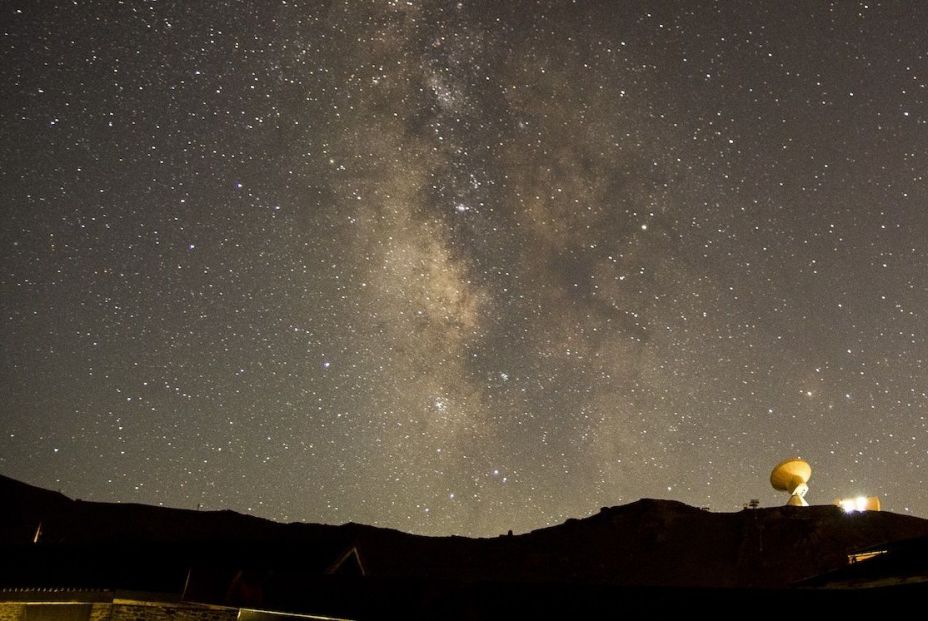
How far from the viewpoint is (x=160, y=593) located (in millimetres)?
11977

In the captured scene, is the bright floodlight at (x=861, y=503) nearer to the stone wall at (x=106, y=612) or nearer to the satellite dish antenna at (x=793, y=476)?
the satellite dish antenna at (x=793, y=476)

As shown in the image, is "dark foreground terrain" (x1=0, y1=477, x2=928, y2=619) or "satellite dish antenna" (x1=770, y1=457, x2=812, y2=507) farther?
"satellite dish antenna" (x1=770, y1=457, x2=812, y2=507)

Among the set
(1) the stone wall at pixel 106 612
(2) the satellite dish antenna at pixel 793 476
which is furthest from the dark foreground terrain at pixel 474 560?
(2) the satellite dish antenna at pixel 793 476

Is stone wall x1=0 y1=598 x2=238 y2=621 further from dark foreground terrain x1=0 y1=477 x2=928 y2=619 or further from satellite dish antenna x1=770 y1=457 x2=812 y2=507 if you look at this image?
satellite dish antenna x1=770 y1=457 x2=812 y2=507

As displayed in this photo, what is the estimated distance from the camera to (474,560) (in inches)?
1405

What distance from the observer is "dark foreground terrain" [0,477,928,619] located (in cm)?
496

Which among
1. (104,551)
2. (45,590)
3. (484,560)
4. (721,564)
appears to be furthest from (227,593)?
(721,564)

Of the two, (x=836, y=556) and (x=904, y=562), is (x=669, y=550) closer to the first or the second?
(x=836, y=556)

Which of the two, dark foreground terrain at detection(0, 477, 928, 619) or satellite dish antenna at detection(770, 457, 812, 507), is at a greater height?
satellite dish antenna at detection(770, 457, 812, 507)

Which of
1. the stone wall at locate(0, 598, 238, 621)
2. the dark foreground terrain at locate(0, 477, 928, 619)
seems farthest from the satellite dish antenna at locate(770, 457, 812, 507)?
the stone wall at locate(0, 598, 238, 621)

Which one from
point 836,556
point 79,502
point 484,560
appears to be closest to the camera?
point 836,556

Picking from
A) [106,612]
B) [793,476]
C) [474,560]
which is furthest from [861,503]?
[106,612]

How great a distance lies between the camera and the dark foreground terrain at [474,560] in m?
4.96

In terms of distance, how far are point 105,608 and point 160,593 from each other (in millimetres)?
2216
